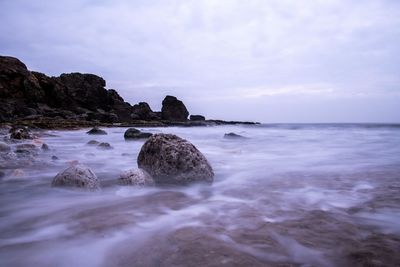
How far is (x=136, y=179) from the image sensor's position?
432 cm

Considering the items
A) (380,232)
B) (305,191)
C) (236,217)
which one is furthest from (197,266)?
(305,191)

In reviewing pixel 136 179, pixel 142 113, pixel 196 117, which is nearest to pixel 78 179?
pixel 136 179

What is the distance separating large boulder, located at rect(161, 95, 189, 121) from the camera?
47469mm

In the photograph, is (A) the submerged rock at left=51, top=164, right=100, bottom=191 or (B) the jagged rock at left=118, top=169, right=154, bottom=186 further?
(B) the jagged rock at left=118, top=169, right=154, bottom=186

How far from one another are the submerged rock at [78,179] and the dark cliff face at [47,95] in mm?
25525

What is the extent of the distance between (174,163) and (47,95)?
1425 inches

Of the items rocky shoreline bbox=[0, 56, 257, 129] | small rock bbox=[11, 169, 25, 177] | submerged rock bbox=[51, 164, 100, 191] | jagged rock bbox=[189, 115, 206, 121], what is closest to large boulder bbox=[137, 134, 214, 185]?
submerged rock bbox=[51, 164, 100, 191]

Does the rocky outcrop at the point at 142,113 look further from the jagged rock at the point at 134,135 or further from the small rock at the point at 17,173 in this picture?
the small rock at the point at 17,173

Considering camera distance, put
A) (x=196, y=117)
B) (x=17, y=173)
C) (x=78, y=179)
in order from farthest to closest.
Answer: (x=196, y=117) < (x=17, y=173) < (x=78, y=179)

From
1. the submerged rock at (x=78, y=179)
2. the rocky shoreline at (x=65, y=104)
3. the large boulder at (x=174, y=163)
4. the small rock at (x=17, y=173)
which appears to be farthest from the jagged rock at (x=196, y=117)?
the submerged rock at (x=78, y=179)

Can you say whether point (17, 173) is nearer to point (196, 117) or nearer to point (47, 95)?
point (47, 95)

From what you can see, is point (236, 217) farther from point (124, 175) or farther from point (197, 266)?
point (124, 175)

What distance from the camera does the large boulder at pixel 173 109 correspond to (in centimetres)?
4747

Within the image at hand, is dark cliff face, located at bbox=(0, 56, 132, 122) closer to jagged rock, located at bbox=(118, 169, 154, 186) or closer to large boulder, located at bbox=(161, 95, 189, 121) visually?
large boulder, located at bbox=(161, 95, 189, 121)
